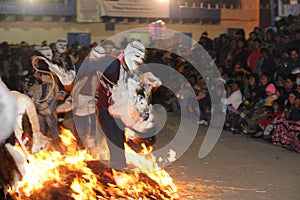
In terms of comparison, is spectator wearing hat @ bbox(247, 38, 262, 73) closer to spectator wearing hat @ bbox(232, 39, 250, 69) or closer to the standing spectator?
spectator wearing hat @ bbox(232, 39, 250, 69)

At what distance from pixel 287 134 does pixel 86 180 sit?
13.9 ft

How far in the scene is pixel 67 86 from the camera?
8023 millimetres

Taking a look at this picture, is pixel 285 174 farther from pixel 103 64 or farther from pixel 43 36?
pixel 43 36

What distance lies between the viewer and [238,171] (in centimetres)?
795

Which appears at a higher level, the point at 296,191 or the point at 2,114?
the point at 2,114

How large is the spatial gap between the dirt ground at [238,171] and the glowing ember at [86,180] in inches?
15.9

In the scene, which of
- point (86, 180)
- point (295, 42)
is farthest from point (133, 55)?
point (295, 42)

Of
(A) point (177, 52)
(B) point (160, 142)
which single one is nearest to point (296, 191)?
(B) point (160, 142)

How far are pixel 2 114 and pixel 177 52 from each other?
382 inches

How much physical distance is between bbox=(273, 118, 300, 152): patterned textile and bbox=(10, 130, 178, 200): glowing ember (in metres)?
2.86

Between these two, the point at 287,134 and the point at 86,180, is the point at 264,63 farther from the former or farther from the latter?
the point at 86,180

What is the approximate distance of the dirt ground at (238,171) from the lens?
6.77 metres

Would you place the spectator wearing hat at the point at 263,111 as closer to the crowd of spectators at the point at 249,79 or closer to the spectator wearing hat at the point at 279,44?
the crowd of spectators at the point at 249,79

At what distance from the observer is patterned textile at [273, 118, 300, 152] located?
9.12 m
